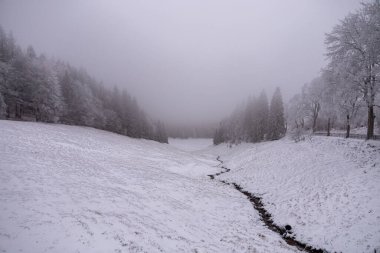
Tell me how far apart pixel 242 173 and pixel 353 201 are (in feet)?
60.2

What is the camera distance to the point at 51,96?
1892 inches

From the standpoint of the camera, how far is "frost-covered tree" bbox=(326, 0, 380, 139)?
19672 millimetres

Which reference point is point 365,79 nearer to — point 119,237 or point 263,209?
point 263,209

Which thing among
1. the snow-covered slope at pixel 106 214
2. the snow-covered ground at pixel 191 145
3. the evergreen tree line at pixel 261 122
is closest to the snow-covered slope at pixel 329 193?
the snow-covered slope at pixel 106 214

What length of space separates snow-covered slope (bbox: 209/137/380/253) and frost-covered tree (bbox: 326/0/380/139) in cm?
514

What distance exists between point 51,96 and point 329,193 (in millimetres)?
56424

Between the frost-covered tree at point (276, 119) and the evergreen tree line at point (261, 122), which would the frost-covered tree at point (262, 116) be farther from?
the frost-covered tree at point (276, 119)

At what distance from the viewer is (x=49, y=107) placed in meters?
48.2

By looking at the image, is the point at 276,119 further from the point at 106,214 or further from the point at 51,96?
the point at 51,96

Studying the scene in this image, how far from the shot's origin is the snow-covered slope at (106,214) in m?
9.37

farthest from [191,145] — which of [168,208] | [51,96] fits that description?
[168,208]

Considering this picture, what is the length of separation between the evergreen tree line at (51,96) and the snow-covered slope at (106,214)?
32.0 metres

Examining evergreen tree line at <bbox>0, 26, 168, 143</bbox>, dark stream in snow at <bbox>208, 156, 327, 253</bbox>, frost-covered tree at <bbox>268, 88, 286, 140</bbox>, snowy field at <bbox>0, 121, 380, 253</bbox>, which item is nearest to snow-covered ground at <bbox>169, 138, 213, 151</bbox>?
evergreen tree line at <bbox>0, 26, 168, 143</bbox>

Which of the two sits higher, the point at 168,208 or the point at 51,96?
the point at 51,96
